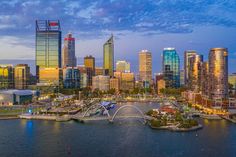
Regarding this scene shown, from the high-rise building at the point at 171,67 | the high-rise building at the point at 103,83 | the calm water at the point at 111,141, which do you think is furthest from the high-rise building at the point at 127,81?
the calm water at the point at 111,141

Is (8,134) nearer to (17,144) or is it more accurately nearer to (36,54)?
(17,144)

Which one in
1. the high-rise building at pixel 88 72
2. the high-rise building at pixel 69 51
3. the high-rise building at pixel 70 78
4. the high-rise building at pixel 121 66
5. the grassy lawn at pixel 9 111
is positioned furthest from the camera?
the high-rise building at pixel 121 66

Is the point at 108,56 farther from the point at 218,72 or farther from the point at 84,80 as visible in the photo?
the point at 218,72

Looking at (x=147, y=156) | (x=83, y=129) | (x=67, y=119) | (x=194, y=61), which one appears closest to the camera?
(x=147, y=156)

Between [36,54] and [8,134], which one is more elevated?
[36,54]

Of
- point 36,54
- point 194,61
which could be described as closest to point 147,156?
Answer: point 194,61

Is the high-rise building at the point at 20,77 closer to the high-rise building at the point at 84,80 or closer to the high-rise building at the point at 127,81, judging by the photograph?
the high-rise building at the point at 84,80

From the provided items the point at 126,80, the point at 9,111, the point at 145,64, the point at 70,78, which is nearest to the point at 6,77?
the point at 70,78

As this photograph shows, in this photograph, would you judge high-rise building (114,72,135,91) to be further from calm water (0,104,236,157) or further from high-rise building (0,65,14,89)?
calm water (0,104,236,157)
